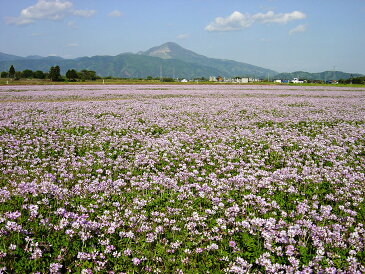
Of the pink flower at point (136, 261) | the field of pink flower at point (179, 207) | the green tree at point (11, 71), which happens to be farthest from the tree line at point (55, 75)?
the pink flower at point (136, 261)

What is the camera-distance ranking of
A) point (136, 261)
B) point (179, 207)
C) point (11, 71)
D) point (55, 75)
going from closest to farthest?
point (136, 261) → point (179, 207) → point (55, 75) → point (11, 71)

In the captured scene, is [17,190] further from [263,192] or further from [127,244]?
[263,192]

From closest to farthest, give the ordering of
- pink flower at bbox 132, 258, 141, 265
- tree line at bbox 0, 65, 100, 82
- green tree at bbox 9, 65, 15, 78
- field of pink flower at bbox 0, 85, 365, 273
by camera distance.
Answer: pink flower at bbox 132, 258, 141, 265 < field of pink flower at bbox 0, 85, 365, 273 < tree line at bbox 0, 65, 100, 82 < green tree at bbox 9, 65, 15, 78

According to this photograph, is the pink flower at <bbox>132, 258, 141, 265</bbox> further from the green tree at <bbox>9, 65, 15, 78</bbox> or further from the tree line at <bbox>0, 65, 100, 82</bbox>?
the green tree at <bbox>9, 65, 15, 78</bbox>

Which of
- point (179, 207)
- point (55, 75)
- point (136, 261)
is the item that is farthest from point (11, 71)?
point (136, 261)

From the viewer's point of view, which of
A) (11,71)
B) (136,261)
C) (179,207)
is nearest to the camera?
(136,261)

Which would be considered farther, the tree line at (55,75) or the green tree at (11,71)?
the green tree at (11,71)

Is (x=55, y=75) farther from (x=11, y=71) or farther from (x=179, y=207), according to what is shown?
(x=179, y=207)

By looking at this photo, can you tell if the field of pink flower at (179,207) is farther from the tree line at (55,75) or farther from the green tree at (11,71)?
the green tree at (11,71)

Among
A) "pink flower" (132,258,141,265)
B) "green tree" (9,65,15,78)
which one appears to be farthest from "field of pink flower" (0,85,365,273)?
"green tree" (9,65,15,78)

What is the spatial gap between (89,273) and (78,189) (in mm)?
3023

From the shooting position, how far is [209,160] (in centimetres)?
893

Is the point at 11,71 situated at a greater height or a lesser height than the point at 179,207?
greater

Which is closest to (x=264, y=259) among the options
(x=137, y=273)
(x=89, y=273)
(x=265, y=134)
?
(x=137, y=273)
